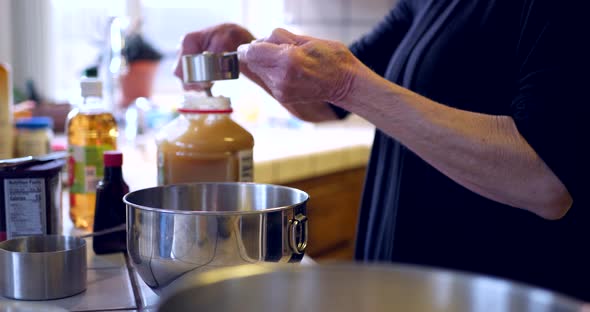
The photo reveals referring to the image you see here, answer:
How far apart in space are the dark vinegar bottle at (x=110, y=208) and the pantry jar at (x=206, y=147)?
0.23 ft

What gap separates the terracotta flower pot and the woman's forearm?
5.91ft

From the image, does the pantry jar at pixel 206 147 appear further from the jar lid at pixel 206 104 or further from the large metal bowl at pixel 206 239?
the large metal bowl at pixel 206 239

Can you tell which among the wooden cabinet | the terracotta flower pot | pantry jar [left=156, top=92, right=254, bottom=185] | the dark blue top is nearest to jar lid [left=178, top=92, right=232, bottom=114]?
pantry jar [left=156, top=92, right=254, bottom=185]

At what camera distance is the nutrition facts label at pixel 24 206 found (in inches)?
38.6

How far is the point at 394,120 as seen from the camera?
1023 mm

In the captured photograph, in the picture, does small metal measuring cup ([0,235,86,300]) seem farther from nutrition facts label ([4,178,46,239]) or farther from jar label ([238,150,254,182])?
jar label ([238,150,254,182])

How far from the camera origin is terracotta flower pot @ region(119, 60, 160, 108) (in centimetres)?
270

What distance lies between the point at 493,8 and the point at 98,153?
67 cm

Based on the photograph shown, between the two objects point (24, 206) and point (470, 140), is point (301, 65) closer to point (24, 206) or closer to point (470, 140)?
point (470, 140)

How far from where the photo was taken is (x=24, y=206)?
99 centimetres

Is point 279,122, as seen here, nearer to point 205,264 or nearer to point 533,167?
point 533,167

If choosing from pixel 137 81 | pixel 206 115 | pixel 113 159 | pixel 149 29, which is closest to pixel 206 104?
pixel 206 115

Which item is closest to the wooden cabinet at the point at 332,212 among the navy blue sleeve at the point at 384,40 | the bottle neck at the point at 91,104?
the navy blue sleeve at the point at 384,40

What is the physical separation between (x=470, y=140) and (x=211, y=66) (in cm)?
37
